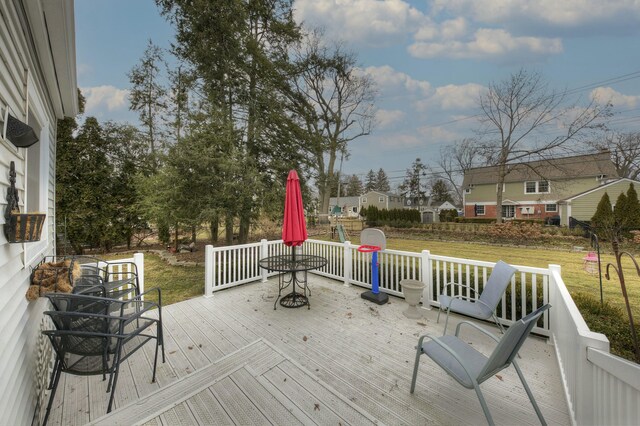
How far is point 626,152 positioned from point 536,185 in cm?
807

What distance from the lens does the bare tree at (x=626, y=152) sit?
2189 centimetres

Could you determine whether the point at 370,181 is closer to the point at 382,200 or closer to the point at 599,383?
the point at 382,200

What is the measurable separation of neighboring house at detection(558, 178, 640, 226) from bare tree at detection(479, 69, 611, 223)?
20.6ft

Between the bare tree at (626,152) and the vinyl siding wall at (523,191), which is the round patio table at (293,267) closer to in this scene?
the vinyl siding wall at (523,191)

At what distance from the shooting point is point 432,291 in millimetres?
4195

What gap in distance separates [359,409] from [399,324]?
5.80ft

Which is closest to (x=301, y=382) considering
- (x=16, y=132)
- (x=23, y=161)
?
(x=16, y=132)

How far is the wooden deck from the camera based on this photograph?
200 cm

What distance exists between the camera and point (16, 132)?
1640 millimetres

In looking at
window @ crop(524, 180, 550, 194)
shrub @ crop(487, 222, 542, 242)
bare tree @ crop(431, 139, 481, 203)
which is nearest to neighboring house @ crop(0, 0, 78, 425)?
shrub @ crop(487, 222, 542, 242)

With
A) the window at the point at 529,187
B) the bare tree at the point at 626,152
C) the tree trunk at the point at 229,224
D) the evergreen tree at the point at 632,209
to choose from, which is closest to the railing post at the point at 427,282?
the tree trunk at the point at 229,224

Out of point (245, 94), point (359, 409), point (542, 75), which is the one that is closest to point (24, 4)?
point (359, 409)

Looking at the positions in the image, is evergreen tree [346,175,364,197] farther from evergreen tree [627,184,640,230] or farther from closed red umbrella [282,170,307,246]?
closed red umbrella [282,170,307,246]

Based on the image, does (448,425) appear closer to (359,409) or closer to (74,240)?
(359,409)
